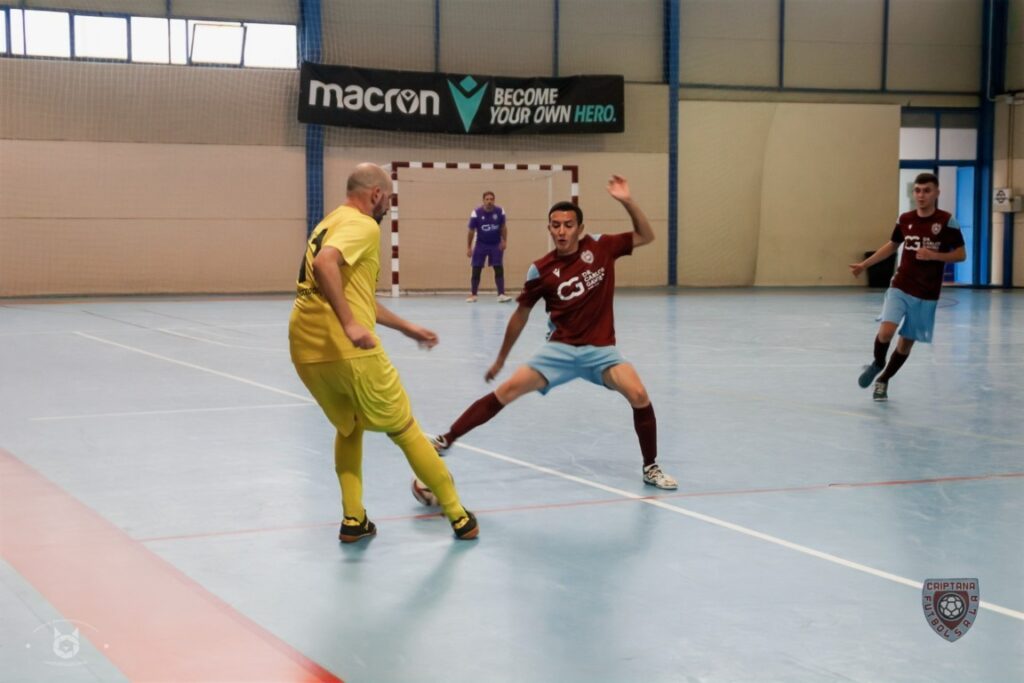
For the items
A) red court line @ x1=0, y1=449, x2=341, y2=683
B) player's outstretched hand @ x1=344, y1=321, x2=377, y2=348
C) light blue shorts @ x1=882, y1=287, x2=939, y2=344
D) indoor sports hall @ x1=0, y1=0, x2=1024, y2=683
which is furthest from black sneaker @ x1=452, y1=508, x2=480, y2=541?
A: light blue shorts @ x1=882, y1=287, x2=939, y2=344

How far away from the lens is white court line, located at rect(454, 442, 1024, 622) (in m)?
4.70

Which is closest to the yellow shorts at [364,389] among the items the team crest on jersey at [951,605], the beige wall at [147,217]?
the team crest on jersey at [951,605]

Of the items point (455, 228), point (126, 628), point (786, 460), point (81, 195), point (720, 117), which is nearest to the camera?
point (126, 628)

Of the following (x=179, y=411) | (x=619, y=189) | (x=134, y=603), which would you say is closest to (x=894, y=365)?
(x=619, y=189)

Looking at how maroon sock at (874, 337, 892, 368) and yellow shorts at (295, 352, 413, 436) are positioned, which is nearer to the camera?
yellow shorts at (295, 352, 413, 436)

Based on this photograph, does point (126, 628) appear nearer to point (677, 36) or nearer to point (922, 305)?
point (922, 305)

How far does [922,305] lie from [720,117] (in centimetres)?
2045

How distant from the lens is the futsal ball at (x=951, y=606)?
4.36 metres

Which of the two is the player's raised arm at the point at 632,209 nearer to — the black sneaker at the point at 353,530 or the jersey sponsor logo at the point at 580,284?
the jersey sponsor logo at the point at 580,284

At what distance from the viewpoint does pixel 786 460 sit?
750 centimetres

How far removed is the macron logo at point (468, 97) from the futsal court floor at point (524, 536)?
1692 centimetres

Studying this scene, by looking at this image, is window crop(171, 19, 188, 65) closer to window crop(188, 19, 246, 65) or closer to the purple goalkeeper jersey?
window crop(188, 19, 246, 65)

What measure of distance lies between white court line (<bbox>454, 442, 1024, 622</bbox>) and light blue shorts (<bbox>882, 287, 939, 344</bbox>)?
4.48m

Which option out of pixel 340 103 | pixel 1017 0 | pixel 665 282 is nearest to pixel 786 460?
pixel 340 103
